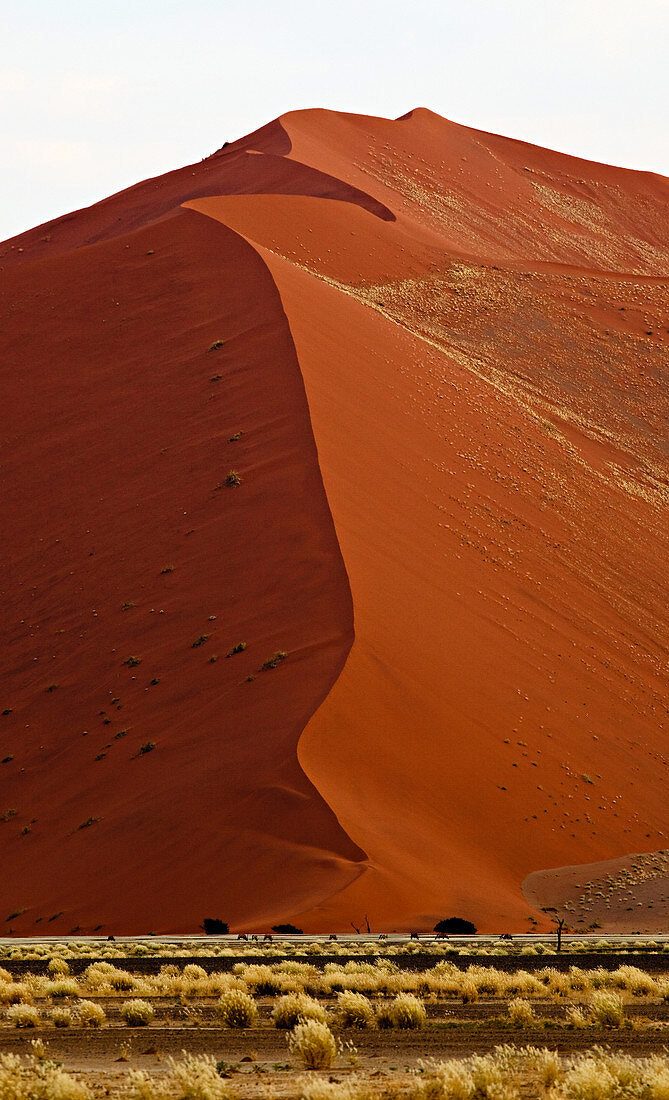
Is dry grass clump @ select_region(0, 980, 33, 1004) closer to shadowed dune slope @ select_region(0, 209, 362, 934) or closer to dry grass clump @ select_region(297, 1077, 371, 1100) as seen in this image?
dry grass clump @ select_region(297, 1077, 371, 1100)

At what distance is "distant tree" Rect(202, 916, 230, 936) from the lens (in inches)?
964

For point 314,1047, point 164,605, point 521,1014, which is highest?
point 164,605

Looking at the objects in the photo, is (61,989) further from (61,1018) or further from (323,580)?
(323,580)

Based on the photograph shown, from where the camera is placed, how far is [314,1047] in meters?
11.3

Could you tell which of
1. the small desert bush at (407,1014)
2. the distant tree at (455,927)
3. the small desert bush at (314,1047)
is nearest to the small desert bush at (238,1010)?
the small desert bush at (407,1014)

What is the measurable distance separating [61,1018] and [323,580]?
19243 mm

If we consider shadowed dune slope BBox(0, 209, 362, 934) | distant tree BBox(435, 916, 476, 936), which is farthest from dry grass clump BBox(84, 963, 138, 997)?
distant tree BBox(435, 916, 476, 936)

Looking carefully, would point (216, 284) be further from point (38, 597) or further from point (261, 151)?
point (261, 151)

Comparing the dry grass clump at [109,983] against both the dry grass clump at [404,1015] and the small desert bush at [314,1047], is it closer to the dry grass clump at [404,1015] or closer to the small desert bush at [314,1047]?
the dry grass clump at [404,1015]

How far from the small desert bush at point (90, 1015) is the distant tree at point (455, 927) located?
10434 millimetres

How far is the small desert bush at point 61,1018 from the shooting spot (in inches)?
555

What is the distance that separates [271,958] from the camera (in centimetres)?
2027

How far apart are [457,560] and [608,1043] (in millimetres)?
23839

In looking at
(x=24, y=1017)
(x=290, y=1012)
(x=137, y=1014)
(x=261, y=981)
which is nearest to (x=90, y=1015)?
(x=137, y=1014)
